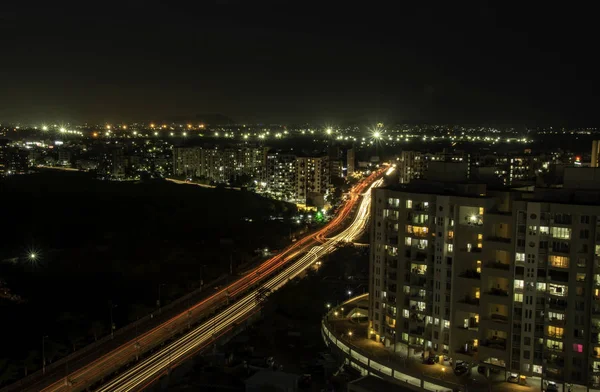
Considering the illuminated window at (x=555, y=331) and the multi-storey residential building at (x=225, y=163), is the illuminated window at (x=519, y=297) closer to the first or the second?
the illuminated window at (x=555, y=331)

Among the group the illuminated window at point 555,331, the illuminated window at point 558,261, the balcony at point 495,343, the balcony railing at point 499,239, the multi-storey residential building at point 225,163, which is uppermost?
the multi-storey residential building at point 225,163

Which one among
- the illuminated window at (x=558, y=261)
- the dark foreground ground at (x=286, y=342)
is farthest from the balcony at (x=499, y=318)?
the dark foreground ground at (x=286, y=342)

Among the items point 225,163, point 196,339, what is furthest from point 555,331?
point 225,163

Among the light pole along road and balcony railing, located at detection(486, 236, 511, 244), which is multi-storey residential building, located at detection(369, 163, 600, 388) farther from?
the light pole along road

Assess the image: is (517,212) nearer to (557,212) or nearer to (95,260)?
(557,212)

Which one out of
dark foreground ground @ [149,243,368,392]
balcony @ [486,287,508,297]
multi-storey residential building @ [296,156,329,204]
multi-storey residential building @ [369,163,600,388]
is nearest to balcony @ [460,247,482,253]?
multi-storey residential building @ [369,163,600,388]

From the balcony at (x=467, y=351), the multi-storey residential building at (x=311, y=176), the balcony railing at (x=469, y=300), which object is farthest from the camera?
the multi-storey residential building at (x=311, y=176)
